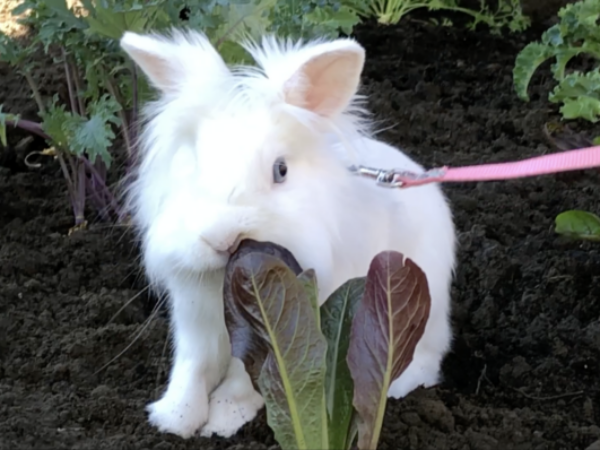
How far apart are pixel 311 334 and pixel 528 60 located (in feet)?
8.06

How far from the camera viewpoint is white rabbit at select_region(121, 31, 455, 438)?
2.00 metres

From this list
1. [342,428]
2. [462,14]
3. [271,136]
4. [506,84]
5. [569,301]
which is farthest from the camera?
[462,14]

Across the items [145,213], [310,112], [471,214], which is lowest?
[471,214]

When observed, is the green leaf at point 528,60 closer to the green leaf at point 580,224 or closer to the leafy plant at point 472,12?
the green leaf at point 580,224

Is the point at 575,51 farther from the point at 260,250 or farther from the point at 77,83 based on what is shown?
the point at 260,250

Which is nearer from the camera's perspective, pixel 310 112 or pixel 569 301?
pixel 310 112

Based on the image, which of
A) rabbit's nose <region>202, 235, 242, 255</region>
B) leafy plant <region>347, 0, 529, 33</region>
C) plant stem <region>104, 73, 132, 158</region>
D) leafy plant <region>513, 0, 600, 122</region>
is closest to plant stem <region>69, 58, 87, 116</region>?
plant stem <region>104, 73, 132, 158</region>

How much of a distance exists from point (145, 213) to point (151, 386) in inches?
24.7

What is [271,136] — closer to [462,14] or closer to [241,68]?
[241,68]

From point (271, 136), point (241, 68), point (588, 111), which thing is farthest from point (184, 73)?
point (588, 111)

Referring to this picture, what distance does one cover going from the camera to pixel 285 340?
1797 millimetres

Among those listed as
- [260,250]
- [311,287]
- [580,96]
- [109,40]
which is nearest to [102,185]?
[109,40]

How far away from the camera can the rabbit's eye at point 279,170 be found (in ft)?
6.97

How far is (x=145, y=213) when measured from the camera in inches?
94.9
